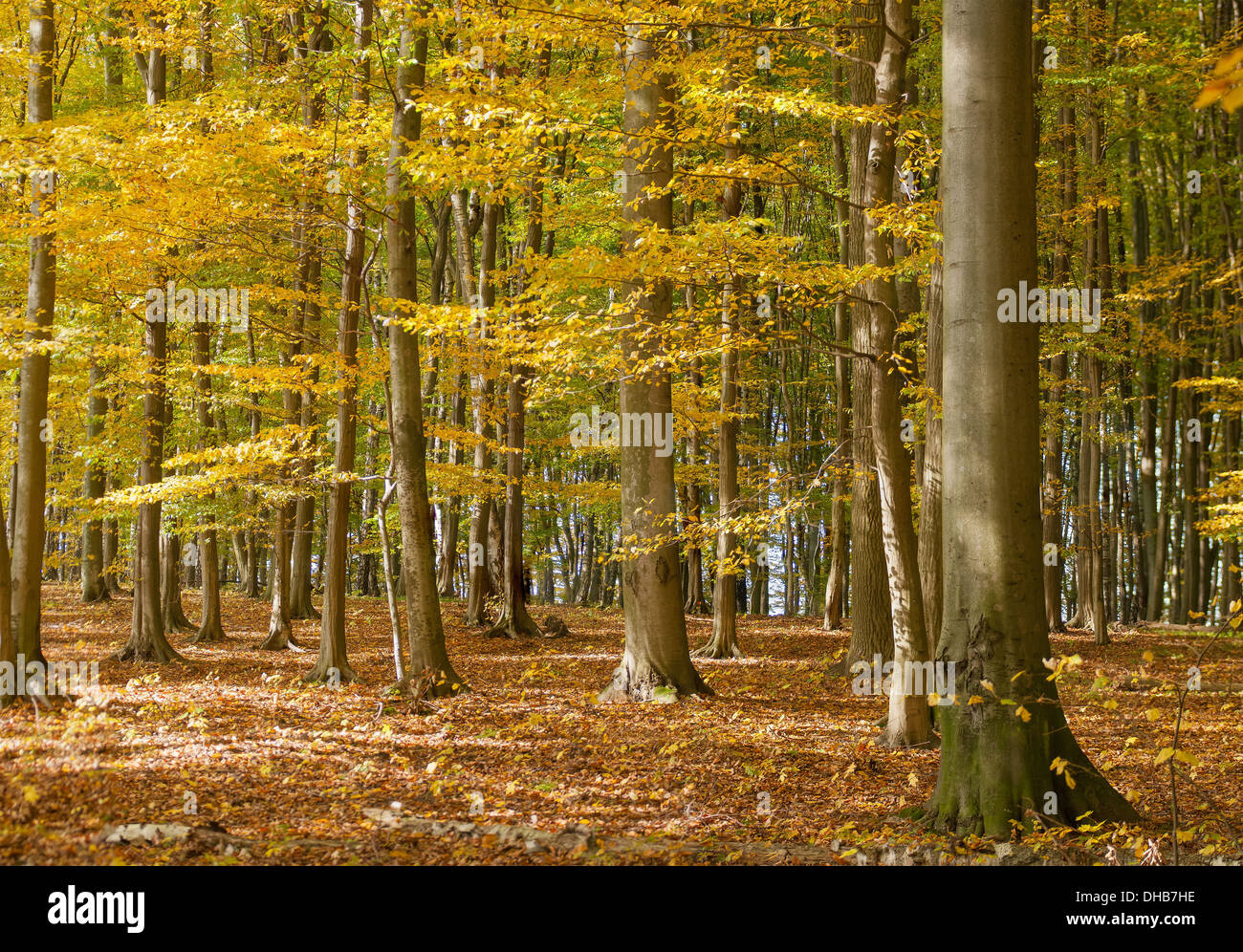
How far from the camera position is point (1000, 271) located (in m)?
5.13

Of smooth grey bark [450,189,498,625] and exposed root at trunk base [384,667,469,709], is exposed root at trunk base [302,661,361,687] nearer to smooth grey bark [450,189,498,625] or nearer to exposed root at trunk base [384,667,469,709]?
exposed root at trunk base [384,667,469,709]

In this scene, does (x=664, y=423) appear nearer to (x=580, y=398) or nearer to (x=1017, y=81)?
(x=1017, y=81)

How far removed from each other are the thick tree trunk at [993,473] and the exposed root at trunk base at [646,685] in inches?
211

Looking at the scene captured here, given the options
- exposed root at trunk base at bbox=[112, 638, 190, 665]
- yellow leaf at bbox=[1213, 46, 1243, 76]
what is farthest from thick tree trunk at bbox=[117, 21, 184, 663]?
yellow leaf at bbox=[1213, 46, 1243, 76]

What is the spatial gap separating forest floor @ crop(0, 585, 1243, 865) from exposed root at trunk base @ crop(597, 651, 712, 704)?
0.22 metres

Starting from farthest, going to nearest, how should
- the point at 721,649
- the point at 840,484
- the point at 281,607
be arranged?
the point at 840,484
the point at 281,607
the point at 721,649

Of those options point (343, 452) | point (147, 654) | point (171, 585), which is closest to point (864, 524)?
point (343, 452)

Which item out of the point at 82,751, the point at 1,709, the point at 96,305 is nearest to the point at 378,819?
the point at 82,751

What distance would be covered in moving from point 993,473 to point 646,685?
6.18m

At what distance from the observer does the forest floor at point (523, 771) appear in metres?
4.91

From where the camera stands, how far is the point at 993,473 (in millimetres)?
5059

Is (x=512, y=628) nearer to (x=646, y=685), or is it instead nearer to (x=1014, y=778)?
(x=646, y=685)

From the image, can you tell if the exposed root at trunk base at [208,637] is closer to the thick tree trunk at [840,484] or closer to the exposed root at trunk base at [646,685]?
the exposed root at trunk base at [646,685]

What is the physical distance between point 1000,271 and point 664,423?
5.79 meters
